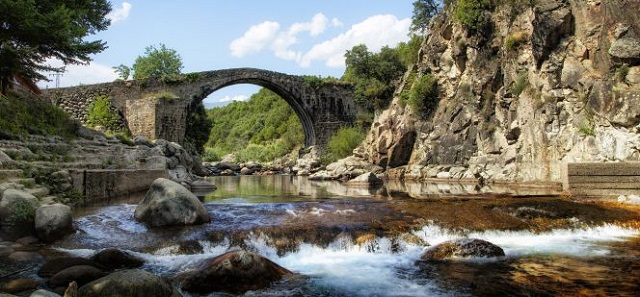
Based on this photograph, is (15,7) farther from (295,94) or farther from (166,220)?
(295,94)

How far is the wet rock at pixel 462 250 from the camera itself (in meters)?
7.87

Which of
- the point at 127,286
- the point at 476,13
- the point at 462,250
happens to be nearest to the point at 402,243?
the point at 462,250

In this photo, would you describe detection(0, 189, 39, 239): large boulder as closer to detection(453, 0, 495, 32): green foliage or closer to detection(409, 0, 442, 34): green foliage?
detection(453, 0, 495, 32): green foliage

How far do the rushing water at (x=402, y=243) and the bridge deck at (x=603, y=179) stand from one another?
2.63m

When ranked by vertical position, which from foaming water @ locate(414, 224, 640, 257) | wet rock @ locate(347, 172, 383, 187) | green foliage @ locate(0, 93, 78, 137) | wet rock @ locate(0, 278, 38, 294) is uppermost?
green foliage @ locate(0, 93, 78, 137)

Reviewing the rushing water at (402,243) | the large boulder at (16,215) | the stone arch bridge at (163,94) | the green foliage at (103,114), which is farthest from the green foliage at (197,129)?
the large boulder at (16,215)

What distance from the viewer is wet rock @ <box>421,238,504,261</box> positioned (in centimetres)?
787

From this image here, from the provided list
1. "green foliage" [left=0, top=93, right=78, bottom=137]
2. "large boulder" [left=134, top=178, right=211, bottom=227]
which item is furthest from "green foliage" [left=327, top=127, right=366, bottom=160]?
"large boulder" [left=134, top=178, right=211, bottom=227]

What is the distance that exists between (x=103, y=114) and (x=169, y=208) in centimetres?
2499

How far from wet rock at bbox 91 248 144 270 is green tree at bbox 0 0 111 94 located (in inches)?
325

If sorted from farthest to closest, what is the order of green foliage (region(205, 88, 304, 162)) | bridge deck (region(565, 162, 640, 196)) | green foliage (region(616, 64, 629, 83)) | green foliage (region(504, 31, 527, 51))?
green foliage (region(205, 88, 304, 162)) < green foliage (region(504, 31, 527, 51)) < green foliage (region(616, 64, 629, 83)) < bridge deck (region(565, 162, 640, 196))

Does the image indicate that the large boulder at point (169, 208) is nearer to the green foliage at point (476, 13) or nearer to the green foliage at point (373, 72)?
the green foliage at point (476, 13)

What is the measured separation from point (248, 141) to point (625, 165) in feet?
244

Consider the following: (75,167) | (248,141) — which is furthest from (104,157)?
(248,141)
